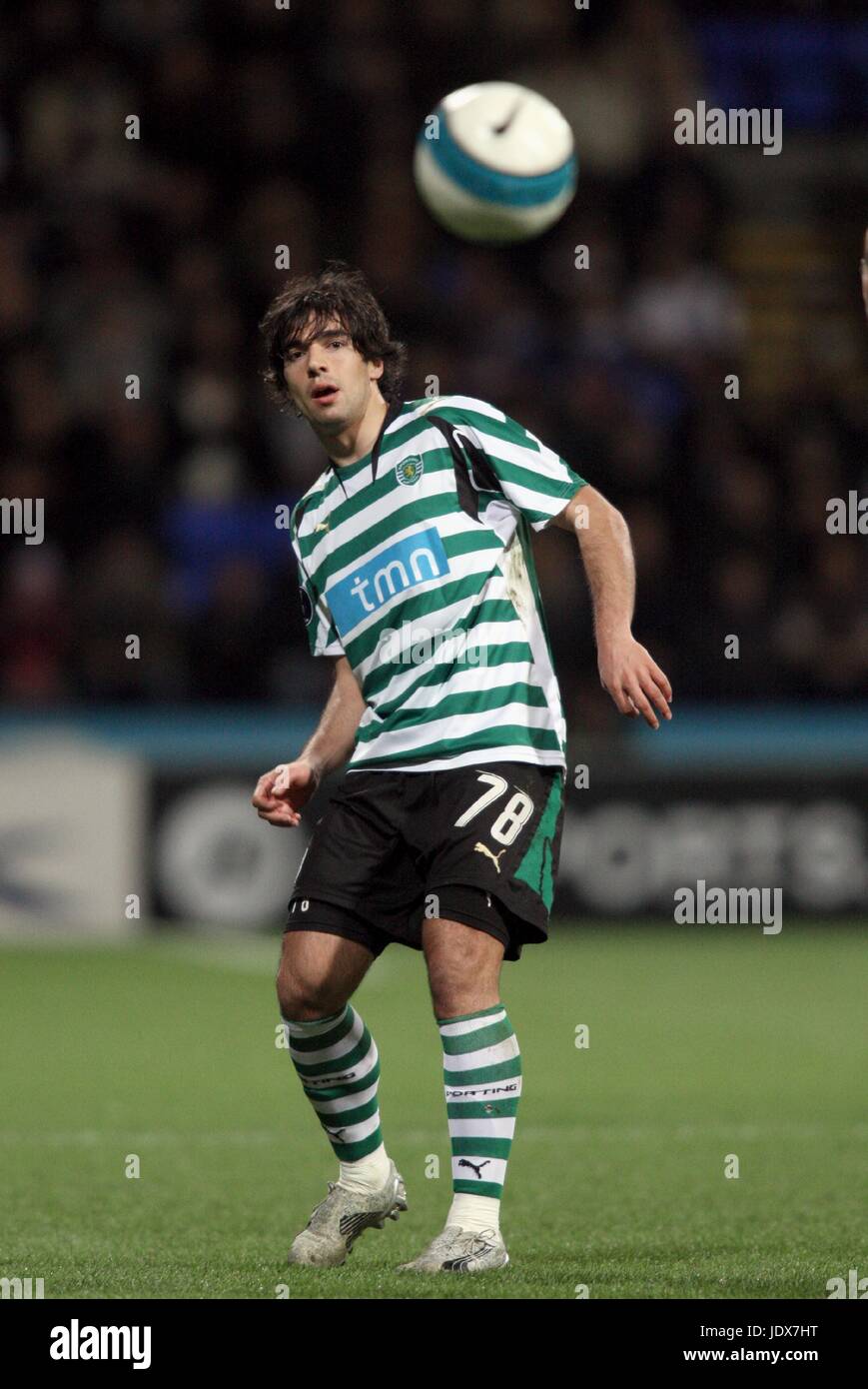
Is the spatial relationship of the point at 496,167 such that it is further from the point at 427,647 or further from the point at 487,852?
the point at 487,852

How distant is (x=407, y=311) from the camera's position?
48.1 feet

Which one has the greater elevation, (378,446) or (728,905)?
(378,446)

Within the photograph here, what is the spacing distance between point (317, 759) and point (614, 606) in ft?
2.86

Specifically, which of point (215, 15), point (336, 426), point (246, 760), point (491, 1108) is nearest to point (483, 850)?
point (491, 1108)

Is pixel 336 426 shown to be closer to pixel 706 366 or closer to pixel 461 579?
pixel 461 579

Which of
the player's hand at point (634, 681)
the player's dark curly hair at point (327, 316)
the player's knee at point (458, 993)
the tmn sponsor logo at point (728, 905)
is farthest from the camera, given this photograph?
the tmn sponsor logo at point (728, 905)

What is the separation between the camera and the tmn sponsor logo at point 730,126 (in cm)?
1584

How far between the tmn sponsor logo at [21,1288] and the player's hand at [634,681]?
5.46 feet

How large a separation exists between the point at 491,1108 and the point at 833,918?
823 cm

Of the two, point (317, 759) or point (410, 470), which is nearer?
point (410, 470)

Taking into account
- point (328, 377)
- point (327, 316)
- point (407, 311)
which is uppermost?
point (407, 311)
